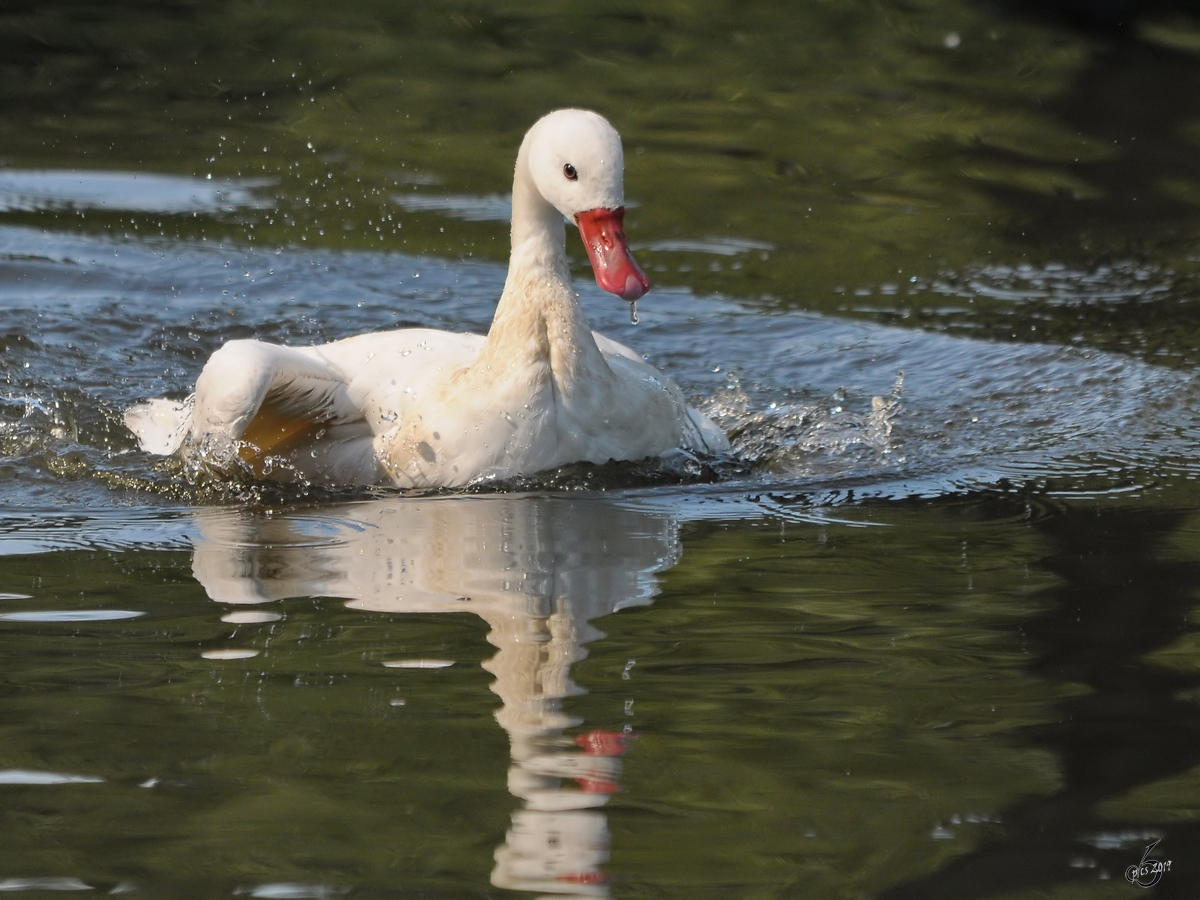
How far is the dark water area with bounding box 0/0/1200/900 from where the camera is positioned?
2771 millimetres

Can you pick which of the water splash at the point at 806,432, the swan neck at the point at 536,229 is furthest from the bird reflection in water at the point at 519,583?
the water splash at the point at 806,432

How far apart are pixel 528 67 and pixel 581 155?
7497 mm

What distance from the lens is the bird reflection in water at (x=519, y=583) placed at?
2.74m

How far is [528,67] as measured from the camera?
12.3 m

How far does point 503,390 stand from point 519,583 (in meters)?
1.31

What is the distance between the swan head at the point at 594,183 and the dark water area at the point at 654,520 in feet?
2.02

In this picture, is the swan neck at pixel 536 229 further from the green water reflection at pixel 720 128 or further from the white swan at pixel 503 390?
the green water reflection at pixel 720 128

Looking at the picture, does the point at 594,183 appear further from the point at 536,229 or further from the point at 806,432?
the point at 806,432

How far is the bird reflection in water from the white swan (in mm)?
242

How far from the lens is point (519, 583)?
160 inches

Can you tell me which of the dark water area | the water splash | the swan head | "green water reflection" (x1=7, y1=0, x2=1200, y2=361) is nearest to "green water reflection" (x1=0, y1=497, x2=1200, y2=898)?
the dark water area

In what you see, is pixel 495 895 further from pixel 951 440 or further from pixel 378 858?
pixel 951 440

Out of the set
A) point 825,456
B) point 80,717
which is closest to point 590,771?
point 80,717

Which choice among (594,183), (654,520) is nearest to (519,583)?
(654,520)
